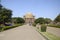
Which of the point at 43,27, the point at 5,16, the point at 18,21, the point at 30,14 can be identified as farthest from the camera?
the point at 30,14

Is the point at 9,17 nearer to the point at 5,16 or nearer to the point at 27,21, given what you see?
the point at 5,16

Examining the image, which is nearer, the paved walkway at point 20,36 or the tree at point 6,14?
the paved walkway at point 20,36

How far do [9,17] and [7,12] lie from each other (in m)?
1.99

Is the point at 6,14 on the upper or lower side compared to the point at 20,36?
upper

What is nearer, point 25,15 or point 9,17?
point 9,17

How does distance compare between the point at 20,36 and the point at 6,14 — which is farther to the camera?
the point at 6,14

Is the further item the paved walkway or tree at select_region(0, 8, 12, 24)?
tree at select_region(0, 8, 12, 24)

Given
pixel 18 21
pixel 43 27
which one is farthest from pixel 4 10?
pixel 18 21

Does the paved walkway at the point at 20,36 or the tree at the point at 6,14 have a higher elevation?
the tree at the point at 6,14

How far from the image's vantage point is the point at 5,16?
1879 inches

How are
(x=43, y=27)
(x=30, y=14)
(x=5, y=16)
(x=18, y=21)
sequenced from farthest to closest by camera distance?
(x=30, y=14) < (x=18, y=21) < (x=5, y=16) < (x=43, y=27)

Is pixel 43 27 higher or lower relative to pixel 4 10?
lower

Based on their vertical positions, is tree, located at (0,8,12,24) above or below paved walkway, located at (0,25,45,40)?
above

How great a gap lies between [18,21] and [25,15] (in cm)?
3583
